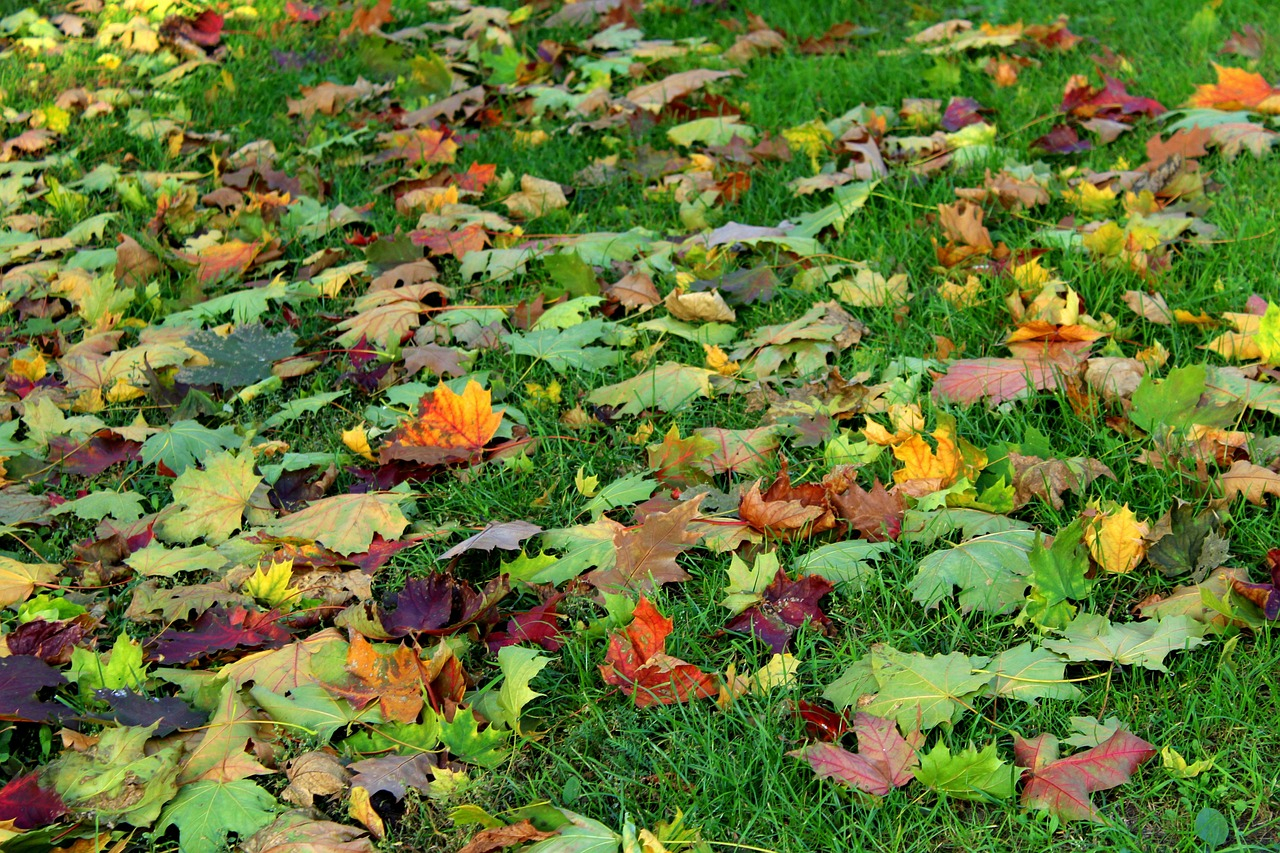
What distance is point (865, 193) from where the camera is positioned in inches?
120

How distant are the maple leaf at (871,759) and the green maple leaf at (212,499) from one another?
1242mm

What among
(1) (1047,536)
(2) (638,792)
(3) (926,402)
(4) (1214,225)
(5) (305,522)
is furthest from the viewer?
(4) (1214,225)

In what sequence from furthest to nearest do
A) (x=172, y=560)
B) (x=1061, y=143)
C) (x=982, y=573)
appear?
(x=1061, y=143)
(x=172, y=560)
(x=982, y=573)

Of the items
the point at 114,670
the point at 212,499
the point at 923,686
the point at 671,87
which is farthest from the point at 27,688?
the point at 671,87

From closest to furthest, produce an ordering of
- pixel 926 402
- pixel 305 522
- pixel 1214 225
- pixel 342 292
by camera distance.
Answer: pixel 305 522
pixel 926 402
pixel 1214 225
pixel 342 292

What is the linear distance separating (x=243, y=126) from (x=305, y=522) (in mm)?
2599

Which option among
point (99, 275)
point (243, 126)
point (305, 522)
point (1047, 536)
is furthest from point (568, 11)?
point (1047, 536)

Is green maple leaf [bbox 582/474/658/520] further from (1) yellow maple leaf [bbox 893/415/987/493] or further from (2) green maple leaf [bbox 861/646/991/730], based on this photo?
(2) green maple leaf [bbox 861/646/991/730]

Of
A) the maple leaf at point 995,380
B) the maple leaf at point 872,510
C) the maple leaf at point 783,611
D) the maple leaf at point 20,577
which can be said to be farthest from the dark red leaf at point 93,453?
the maple leaf at point 995,380

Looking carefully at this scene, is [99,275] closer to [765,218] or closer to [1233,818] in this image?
[765,218]

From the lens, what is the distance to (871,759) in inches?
59.5

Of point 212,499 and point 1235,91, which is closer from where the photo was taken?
point 212,499

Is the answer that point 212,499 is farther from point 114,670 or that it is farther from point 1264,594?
point 1264,594

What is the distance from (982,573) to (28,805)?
150 cm
